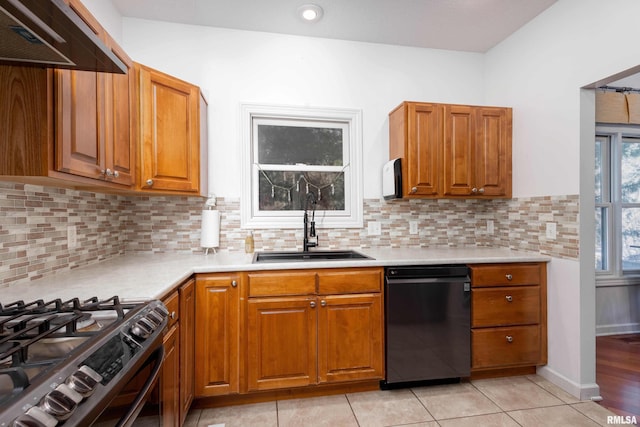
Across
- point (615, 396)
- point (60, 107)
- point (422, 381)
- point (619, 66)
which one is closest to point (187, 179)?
point (60, 107)

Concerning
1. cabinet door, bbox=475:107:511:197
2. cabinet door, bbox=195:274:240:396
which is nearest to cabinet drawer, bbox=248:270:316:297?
cabinet door, bbox=195:274:240:396

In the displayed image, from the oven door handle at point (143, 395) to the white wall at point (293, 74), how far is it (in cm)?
161

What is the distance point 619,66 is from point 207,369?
307 centimetres

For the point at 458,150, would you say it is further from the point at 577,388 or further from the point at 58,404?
the point at 58,404

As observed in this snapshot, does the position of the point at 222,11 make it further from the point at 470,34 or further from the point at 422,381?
the point at 422,381

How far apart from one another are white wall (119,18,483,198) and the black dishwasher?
95cm

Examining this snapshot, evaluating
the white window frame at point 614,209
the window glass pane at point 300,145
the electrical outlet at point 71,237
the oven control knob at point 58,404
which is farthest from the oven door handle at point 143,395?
the white window frame at point 614,209

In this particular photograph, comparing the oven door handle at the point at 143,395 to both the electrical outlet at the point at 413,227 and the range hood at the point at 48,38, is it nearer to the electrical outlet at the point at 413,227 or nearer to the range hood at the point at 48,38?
the range hood at the point at 48,38

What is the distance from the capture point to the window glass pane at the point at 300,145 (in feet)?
8.64

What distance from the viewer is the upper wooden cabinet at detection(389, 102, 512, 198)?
2432 mm

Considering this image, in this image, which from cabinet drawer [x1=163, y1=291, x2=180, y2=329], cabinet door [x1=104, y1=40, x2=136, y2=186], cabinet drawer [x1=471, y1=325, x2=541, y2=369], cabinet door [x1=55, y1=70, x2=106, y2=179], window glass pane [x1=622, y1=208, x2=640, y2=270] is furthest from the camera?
window glass pane [x1=622, y1=208, x2=640, y2=270]

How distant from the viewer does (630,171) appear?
312cm

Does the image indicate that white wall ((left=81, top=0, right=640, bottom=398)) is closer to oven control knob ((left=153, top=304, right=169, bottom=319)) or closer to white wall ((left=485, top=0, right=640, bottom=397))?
white wall ((left=485, top=0, right=640, bottom=397))

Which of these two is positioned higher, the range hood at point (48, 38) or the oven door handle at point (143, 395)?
the range hood at point (48, 38)
